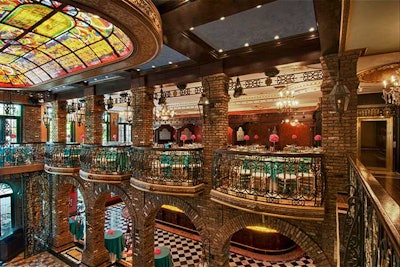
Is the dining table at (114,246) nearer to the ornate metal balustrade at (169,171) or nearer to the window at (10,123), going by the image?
the ornate metal balustrade at (169,171)

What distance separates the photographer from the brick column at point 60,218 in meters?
10.4

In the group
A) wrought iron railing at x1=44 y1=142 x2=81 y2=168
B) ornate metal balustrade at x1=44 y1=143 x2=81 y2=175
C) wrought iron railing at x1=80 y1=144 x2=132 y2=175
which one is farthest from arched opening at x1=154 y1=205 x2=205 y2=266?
wrought iron railing at x1=44 y1=142 x2=81 y2=168

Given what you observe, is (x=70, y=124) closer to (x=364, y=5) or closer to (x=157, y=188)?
(x=157, y=188)

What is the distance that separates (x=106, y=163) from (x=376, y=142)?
1198cm

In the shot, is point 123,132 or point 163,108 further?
point 123,132

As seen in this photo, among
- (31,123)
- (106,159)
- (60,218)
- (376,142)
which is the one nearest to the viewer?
(106,159)

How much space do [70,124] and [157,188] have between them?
41.3 ft

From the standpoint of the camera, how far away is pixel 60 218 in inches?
414

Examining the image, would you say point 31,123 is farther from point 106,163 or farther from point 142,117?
point 142,117

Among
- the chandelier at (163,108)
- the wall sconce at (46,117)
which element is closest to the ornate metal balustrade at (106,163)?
the chandelier at (163,108)

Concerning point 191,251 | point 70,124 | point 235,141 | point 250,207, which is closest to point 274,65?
point 250,207

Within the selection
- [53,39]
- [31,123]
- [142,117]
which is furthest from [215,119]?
[31,123]

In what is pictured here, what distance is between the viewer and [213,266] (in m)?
5.90

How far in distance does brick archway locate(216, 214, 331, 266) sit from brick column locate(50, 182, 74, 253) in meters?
8.43
